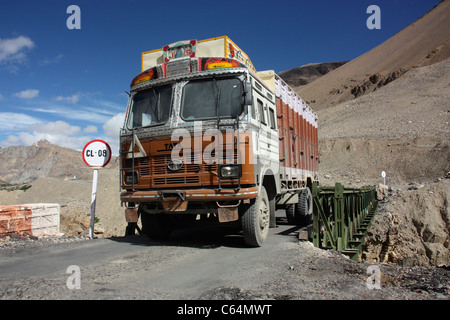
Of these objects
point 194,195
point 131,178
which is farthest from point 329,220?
point 131,178

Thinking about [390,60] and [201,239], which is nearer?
[201,239]

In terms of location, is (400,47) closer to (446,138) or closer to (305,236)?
(446,138)

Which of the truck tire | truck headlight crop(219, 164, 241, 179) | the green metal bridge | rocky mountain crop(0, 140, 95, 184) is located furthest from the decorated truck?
rocky mountain crop(0, 140, 95, 184)

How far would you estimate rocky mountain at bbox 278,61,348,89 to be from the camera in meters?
136

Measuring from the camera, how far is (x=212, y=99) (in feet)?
22.1

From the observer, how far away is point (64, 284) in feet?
14.4

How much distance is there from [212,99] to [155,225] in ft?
9.95

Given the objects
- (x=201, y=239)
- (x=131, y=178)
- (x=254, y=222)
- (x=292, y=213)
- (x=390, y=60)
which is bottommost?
(x=201, y=239)

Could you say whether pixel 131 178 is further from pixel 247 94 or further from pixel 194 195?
pixel 247 94

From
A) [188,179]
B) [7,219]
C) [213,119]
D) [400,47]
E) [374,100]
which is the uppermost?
[400,47]

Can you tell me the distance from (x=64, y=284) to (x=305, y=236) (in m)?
4.81

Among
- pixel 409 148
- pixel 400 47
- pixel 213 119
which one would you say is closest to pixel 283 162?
pixel 213 119

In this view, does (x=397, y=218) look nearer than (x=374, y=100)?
Yes

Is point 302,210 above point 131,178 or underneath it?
underneath
